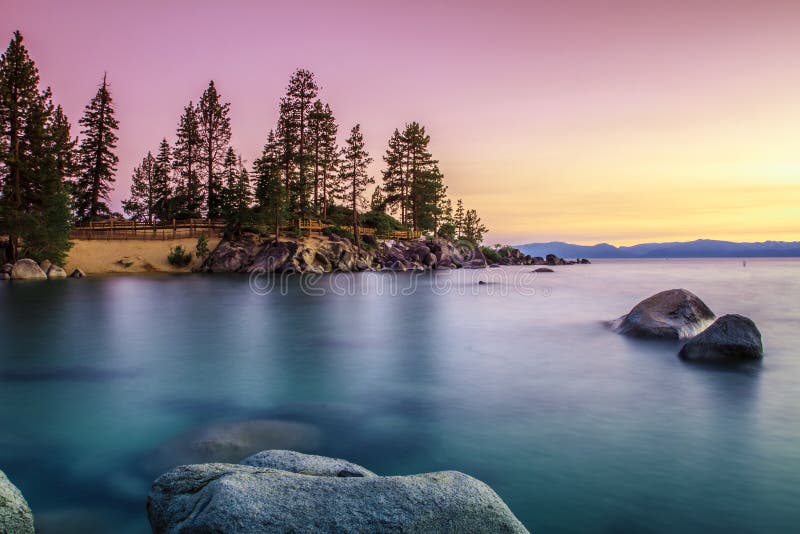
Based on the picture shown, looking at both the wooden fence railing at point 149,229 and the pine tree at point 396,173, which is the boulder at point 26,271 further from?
the pine tree at point 396,173

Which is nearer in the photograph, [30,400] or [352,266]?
[30,400]

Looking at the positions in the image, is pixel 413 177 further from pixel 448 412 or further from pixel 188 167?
pixel 448 412

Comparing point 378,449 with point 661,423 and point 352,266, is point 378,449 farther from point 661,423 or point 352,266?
point 352,266

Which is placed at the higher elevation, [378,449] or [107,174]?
[107,174]

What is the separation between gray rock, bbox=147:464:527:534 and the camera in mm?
2635

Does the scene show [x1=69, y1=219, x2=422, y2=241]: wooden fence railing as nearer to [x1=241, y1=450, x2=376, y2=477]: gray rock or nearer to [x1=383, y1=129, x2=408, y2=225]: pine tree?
[x1=383, y1=129, x2=408, y2=225]: pine tree

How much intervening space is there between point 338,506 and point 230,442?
3.69 metres

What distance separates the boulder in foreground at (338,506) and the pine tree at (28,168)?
143ft

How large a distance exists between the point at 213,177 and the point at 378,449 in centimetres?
5912

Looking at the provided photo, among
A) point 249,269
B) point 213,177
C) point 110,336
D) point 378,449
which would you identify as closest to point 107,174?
point 213,177

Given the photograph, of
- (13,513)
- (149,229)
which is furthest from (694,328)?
(149,229)

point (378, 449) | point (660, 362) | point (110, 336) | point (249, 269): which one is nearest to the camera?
point (378, 449)

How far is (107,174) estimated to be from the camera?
54656 mm

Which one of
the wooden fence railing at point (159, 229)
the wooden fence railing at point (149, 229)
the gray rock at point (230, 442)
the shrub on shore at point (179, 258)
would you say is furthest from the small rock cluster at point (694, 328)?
the wooden fence railing at point (149, 229)
